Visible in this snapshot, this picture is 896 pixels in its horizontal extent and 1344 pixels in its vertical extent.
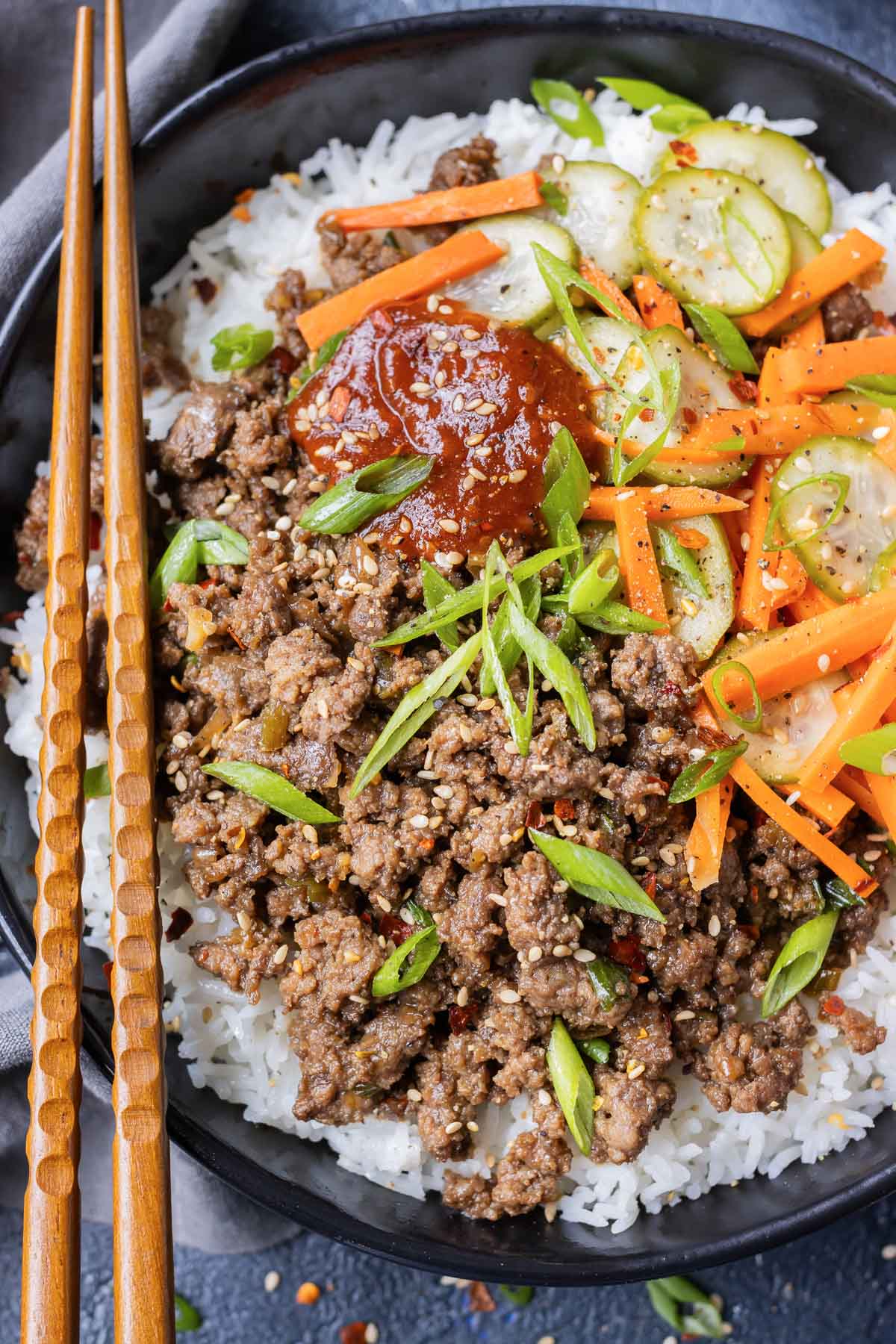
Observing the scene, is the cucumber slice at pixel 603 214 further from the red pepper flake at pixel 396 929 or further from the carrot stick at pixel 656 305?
the red pepper flake at pixel 396 929

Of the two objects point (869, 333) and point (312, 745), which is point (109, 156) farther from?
point (869, 333)

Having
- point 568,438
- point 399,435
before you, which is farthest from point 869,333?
point 399,435

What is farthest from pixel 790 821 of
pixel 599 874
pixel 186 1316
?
pixel 186 1316

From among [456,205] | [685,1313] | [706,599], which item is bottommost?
[685,1313]

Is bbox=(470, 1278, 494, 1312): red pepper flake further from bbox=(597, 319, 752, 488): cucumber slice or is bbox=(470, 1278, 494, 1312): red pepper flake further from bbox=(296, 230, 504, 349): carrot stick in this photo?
bbox=(296, 230, 504, 349): carrot stick

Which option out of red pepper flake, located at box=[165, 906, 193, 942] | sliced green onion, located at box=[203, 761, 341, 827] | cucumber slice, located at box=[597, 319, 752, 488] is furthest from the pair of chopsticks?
cucumber slice, located at box=[597, 319, 752, 488]

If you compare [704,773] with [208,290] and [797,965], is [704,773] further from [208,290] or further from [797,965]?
[208,290]
